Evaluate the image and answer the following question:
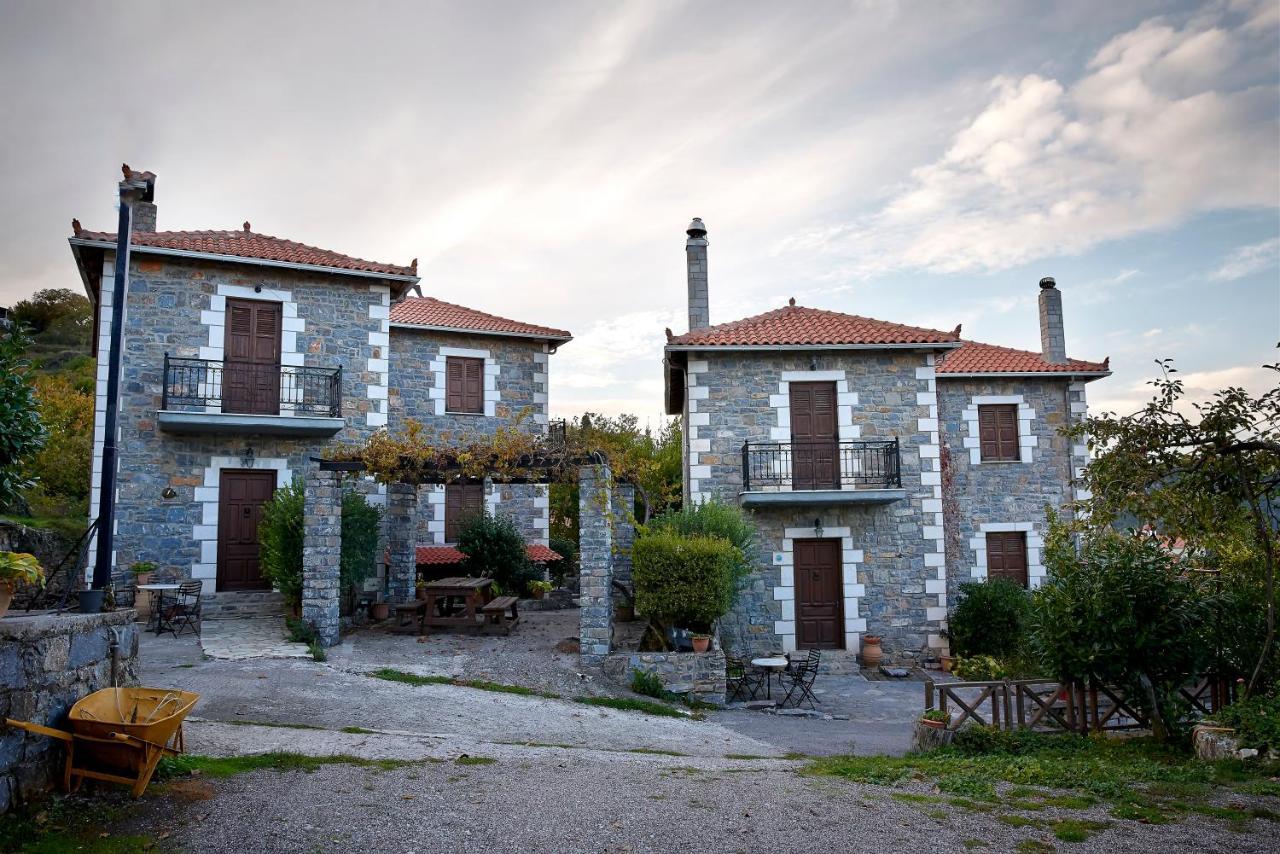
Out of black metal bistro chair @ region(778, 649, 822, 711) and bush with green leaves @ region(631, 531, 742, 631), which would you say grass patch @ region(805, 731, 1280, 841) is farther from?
bush with green leaves @ region(631, 531, 742, 631)

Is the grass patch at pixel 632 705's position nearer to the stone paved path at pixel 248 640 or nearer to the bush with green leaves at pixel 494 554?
the stone paved path at pixel 248 640

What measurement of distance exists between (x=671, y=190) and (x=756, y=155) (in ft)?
5.53

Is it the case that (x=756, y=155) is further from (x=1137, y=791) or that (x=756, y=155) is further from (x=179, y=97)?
(x=1137, y=791)

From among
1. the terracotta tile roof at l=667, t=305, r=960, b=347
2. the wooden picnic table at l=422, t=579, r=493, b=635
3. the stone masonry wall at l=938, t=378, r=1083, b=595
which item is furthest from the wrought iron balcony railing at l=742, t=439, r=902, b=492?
the wooden picnic table at l=422, t=579, r=493, b=635

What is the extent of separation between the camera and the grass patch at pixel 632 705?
922 centimetres

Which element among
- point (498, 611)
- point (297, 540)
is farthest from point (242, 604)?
point (498, 611)

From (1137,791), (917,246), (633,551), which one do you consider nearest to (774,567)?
(633,551)

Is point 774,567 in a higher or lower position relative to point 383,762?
higher

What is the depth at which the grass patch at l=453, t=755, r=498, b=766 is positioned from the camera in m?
6.16

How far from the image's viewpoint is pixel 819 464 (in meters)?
14.1

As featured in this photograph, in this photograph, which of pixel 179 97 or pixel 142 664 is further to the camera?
pixel 179 97

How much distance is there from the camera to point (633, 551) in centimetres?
1115

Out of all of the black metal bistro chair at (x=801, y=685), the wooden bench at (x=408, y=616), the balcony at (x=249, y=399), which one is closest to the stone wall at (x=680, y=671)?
the black metal bistro chair at (x=801, y=685)

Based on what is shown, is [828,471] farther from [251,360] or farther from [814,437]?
[251,360]
